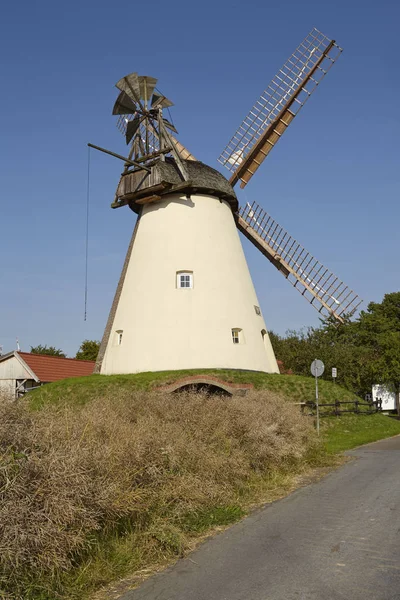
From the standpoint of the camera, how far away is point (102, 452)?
5.66 meters

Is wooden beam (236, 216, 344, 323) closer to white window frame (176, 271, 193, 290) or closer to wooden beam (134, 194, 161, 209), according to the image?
wooden beam (134, 194, 161, 209)

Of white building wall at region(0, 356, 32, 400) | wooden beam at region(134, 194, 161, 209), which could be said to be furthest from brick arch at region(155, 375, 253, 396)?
white building wall at region(0, 356, 32, 400)

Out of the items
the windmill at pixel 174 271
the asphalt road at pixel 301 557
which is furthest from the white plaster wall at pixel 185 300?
the asphalt road at pixel 301 557

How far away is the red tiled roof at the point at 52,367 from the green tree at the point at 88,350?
2203 centimetres

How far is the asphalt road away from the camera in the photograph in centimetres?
500

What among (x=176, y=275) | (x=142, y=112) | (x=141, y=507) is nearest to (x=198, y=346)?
(x=176, y=275)

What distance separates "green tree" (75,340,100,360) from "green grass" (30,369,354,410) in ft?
111

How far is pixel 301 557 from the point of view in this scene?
598 centimetres

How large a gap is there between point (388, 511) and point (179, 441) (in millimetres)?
3437

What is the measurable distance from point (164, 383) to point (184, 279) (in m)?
5.16

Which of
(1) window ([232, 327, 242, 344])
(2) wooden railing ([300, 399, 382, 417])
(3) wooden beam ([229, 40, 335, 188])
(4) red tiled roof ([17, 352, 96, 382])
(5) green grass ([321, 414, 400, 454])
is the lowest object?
(5) green grass ([321, 414, 400, 454])

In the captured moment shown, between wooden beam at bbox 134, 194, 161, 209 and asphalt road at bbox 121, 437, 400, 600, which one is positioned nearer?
asphalt road at bbox 121, 437, 400, 600

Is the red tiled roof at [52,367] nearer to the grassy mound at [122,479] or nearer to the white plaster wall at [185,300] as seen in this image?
the white plaster wall at [185,300]

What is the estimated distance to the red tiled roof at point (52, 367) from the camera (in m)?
31.6
